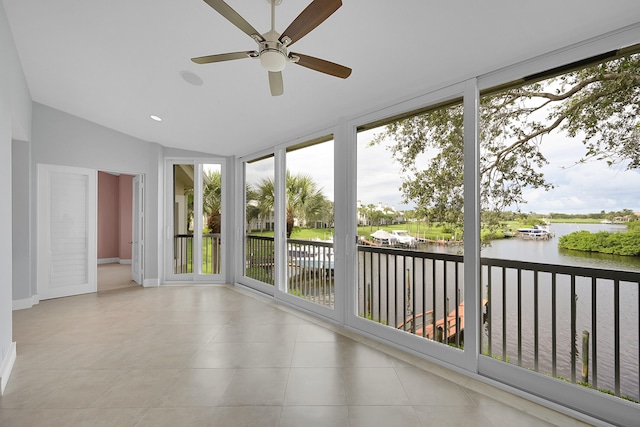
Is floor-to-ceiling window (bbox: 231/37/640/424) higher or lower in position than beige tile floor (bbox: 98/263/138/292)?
higher

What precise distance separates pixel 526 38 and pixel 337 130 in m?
2.04

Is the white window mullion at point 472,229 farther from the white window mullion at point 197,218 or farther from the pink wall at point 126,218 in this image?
the pink wall at point 126,218

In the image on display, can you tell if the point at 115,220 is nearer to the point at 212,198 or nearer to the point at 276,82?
the point at 212,198

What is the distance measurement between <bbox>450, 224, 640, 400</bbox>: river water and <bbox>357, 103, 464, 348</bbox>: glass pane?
0.30 m

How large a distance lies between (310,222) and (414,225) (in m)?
1.62

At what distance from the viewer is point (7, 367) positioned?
258 centimetres

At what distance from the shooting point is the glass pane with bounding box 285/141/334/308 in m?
4.13

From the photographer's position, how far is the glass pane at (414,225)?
2910 mm

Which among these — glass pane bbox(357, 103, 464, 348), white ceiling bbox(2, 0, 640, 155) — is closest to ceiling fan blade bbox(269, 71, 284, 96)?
white ceiling bbox(2, 0, 640, 155)

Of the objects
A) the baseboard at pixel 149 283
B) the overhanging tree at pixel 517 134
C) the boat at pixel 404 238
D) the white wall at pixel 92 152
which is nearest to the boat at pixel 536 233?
the overhanging tree at pixel 517 134

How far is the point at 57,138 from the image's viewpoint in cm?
502

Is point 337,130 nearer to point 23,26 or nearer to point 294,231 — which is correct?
point 294,231

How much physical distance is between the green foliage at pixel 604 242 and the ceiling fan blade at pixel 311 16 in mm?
2105

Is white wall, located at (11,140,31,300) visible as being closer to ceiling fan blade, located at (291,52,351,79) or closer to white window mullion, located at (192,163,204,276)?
white window mullion, located at (192,163,204,276)
